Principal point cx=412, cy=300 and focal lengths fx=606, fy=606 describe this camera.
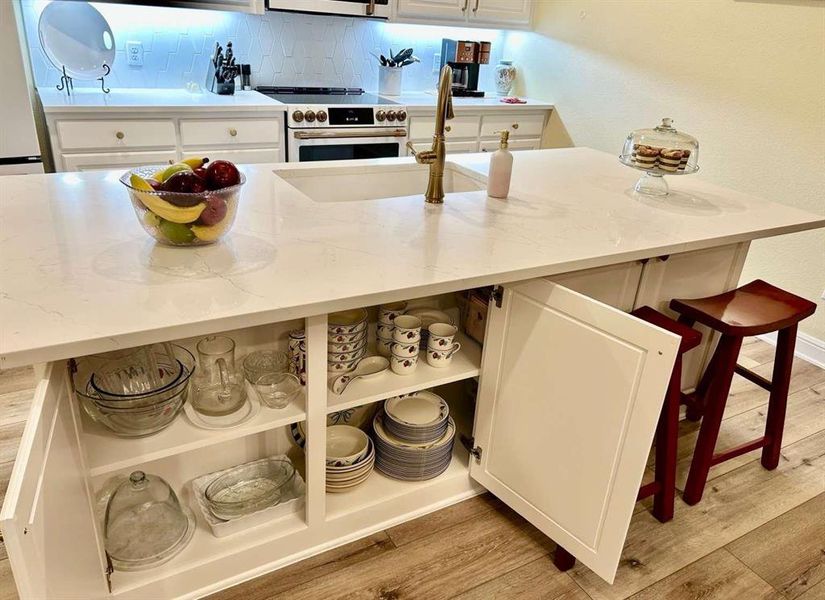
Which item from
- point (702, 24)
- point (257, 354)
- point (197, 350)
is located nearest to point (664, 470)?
point (257, 354)

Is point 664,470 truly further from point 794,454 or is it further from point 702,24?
point 702,24

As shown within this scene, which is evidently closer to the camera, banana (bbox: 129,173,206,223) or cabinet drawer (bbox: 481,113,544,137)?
banana (bbox: 129,173,206,223)

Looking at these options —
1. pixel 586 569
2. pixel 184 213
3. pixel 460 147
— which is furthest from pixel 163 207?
pixel 460 147

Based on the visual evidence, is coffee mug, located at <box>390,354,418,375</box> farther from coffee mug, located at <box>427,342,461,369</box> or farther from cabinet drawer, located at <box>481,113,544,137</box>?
cabinet drawer, located at <box>481,113,544,137</box>

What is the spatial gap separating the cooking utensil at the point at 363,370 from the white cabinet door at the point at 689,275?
2.78ft

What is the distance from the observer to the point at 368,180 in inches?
87.4

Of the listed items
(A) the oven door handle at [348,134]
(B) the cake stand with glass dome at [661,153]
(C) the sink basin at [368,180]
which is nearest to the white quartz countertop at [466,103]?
(A) the oven door handle at [348,134]

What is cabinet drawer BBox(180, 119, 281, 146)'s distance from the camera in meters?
3.24

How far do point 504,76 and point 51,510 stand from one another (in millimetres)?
4324

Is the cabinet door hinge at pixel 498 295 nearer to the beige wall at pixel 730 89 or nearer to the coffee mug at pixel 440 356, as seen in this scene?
the coffee mug at pixel 440 356

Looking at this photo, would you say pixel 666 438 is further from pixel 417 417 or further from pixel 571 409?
pixel 417 417

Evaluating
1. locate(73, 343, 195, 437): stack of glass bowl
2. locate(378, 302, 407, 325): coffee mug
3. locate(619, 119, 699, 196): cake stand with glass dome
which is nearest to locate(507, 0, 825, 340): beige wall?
locate(619, 119, 699, 196): cake stand with glass dome

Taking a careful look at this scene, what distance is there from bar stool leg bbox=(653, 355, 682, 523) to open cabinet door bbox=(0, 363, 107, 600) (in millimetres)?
1510

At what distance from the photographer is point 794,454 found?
91.0 inches
